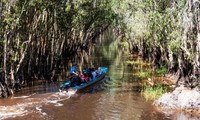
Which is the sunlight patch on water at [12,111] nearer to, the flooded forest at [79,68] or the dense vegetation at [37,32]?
the flooded forest at [79,68]

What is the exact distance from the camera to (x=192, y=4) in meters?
16.8

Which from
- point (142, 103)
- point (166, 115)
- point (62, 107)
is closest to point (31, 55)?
point (62, 107)

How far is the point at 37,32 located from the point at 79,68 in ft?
30.8

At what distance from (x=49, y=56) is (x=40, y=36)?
2.39 metres

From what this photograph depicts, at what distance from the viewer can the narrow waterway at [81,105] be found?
16375 millimetres

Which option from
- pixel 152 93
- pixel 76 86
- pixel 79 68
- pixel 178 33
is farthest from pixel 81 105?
pixel 79 68

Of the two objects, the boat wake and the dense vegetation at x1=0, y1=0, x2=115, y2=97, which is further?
the dense vegetation at x1=0, y1=0, x2=115, y2=97

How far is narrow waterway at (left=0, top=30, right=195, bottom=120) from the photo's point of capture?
1638 cm

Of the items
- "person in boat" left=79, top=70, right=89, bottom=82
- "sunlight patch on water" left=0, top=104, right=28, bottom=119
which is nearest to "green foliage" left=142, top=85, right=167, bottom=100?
"person in boat" left=79, top=70, right=89, bottom=82

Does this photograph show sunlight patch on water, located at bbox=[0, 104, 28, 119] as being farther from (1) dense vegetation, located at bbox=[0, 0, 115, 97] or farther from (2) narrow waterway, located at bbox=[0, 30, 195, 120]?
(1) dense vegetation, located at bbox=[0, 0, 115, 97]

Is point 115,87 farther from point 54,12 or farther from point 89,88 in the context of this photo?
point 54,12

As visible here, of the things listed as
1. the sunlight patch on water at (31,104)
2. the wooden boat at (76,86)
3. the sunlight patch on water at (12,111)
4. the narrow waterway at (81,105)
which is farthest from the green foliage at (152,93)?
the sunlight patch on water at (12,111)

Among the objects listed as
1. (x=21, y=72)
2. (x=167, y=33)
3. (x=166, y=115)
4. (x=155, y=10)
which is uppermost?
(x=155, y=10)

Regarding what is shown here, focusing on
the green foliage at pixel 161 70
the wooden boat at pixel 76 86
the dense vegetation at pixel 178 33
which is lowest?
the wooden boat at pixel 76 86
